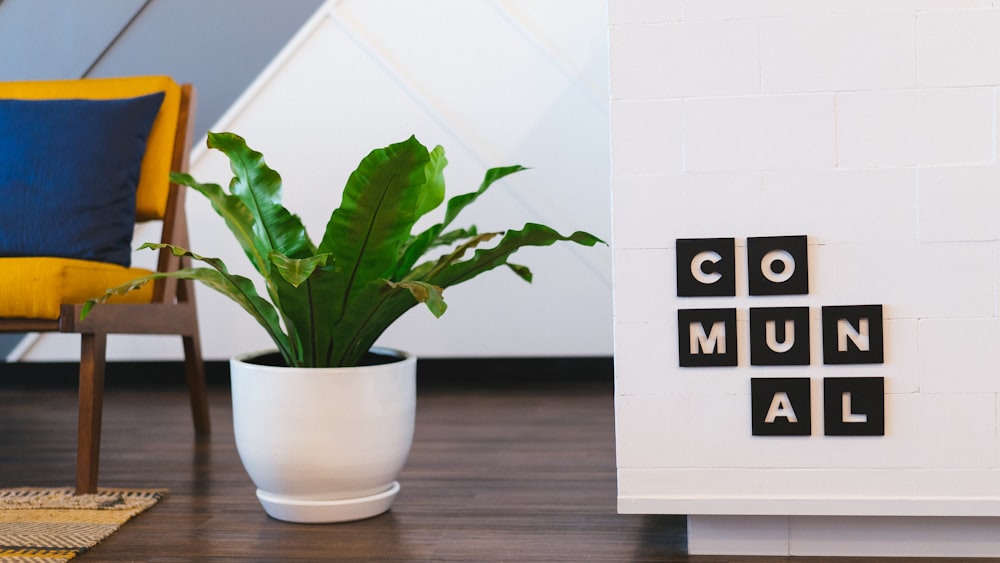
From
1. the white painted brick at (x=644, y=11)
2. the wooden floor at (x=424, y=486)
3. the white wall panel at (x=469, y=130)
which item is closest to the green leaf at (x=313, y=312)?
the wooden floor at (x=424, y=486)

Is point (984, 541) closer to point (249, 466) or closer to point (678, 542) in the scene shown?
point (678, 542)

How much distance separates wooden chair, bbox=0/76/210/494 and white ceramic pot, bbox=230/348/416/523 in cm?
33

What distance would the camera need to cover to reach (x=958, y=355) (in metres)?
1.06

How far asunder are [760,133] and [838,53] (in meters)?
0.13

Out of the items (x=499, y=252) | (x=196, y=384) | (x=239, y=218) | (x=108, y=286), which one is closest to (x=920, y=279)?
(x=499, y=252)

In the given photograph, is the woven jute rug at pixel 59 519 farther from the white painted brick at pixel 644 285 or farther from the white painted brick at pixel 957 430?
the white painted brick at pixel 957 430

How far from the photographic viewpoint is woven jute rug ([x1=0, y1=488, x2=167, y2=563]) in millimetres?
1146

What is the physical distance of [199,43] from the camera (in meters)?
2.89

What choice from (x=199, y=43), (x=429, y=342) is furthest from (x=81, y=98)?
(x=429, y=342)

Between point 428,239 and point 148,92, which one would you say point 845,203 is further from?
point 148,92

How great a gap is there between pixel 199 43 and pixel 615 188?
220 cm

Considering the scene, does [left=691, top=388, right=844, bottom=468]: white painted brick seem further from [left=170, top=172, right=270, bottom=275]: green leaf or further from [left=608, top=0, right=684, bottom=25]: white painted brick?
[left=170, top=172, right=270, bottom=275]: green leaf

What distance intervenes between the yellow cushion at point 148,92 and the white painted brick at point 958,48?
1.48m

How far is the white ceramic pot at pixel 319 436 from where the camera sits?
1.27 meters
